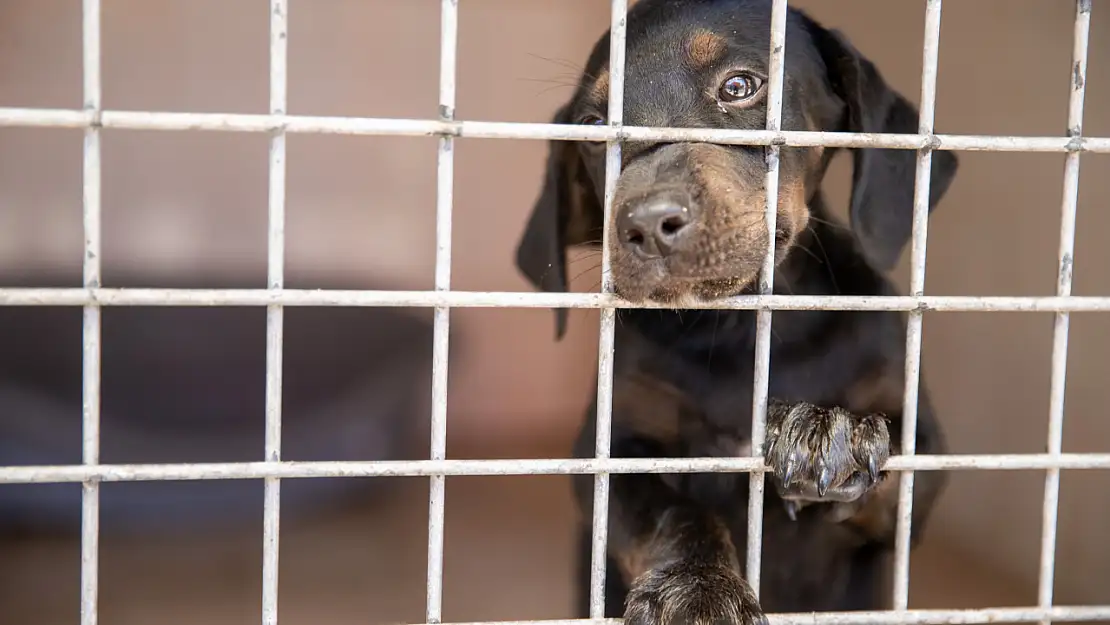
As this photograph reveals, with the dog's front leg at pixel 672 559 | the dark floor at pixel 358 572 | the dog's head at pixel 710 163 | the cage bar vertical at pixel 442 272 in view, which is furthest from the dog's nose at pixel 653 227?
the dark floor at pixel 358 572

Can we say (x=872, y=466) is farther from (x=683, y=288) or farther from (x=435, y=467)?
(x=435, y=467)

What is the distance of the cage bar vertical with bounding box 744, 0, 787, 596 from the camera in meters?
1.20

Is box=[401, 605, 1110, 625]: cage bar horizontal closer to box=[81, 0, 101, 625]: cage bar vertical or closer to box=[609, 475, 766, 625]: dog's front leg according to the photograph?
box=[609, 475, 766, 625]: dog's front leg

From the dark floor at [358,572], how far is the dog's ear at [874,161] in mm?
1317

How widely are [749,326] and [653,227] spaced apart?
25.7 inches

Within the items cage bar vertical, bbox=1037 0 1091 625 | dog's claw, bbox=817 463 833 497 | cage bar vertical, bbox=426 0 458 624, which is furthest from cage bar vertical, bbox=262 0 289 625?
cage bar vertical, bbox=1037 0 1091 625

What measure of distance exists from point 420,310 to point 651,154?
235cm

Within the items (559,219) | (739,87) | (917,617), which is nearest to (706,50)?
(739,87)

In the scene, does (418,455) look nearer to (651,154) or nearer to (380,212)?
(380,212)

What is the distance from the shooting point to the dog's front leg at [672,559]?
4.47ft

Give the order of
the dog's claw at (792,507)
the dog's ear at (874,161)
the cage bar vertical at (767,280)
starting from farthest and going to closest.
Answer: the dog's ear at (874,161) → the dog's claw at (792,507) → the cage bar vertical at (767,280)

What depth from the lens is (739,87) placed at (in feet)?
5.65

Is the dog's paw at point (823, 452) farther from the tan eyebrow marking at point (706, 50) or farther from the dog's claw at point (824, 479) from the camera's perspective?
the tan eyebrow marking at point (706, 50)

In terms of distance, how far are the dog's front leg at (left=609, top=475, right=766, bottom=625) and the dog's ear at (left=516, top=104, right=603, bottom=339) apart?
388mm
